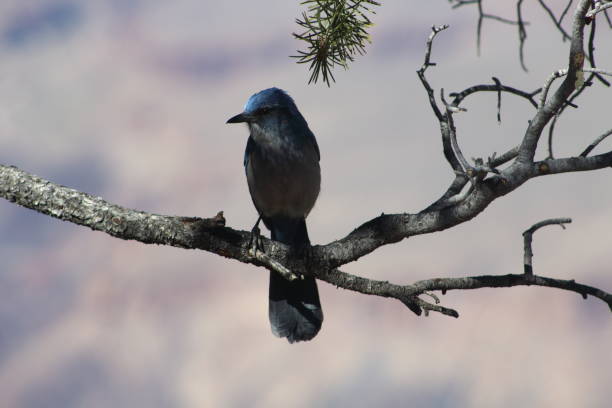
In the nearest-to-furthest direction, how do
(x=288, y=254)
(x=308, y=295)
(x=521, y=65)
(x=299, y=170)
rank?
(x=521, y=65) → (x=288, y=254) → (x=308, y=295) → (x=299, y=170)

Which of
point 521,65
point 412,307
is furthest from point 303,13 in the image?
point 412,307

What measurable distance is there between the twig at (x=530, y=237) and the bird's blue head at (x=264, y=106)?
2.43 metres

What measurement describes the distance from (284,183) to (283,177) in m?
0.05

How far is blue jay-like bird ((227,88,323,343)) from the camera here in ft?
16.2

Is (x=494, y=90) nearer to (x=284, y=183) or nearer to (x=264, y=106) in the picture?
(x=284, y=183)

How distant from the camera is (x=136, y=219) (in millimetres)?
3684

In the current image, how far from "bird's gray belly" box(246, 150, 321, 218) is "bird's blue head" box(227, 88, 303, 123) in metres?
0.38

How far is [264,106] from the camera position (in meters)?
5.56

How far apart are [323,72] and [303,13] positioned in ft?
1.26

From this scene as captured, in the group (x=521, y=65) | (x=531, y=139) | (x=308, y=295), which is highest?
(x=521, y=65)

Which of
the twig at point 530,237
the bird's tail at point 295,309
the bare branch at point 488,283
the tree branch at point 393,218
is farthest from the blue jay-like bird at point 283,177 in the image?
the twig at point 530,237

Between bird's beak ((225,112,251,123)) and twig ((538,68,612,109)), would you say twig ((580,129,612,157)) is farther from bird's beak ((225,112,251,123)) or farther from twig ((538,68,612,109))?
bird's beak ((225,112,251,123))

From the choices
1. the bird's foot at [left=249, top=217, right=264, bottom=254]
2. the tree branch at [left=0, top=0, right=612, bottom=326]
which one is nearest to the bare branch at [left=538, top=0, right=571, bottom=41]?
the tree branch at [left=0, top=0, right=612, bottom=326]

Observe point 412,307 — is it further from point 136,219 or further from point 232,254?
point 136,219
